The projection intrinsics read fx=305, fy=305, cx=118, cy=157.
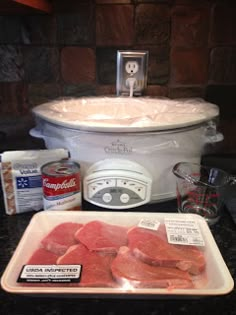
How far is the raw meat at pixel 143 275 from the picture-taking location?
433mm

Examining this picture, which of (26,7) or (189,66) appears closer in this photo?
(26,7)

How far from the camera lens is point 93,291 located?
420mm

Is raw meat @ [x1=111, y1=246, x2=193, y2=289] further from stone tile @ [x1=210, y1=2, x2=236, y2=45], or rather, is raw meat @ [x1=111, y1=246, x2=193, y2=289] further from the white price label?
stone tile @ [x1=210, y1=2, x2=236, y2=45]

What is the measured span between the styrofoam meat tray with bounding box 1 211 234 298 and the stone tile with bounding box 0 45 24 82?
0.53 m

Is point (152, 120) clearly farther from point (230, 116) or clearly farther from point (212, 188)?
point (230, 116)

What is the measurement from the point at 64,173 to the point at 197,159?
309 millimetres

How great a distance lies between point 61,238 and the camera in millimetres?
540

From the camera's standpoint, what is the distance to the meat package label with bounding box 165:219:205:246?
0.52m

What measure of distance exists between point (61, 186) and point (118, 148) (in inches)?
5.3

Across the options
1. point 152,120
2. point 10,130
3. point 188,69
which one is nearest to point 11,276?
point 152,120

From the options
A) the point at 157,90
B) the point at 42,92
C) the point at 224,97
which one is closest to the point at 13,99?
Answer: the point at 42,92

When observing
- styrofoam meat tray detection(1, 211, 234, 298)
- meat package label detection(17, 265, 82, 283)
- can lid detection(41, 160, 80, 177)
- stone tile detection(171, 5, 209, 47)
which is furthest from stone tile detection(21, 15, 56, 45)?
meat package label detection(17, 265, 82, 283)

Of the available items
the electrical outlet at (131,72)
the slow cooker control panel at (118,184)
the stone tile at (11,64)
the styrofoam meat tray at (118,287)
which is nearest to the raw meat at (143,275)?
the styrofoam meat tray at (118,287)

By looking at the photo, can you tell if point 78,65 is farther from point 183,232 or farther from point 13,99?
point 183,232
